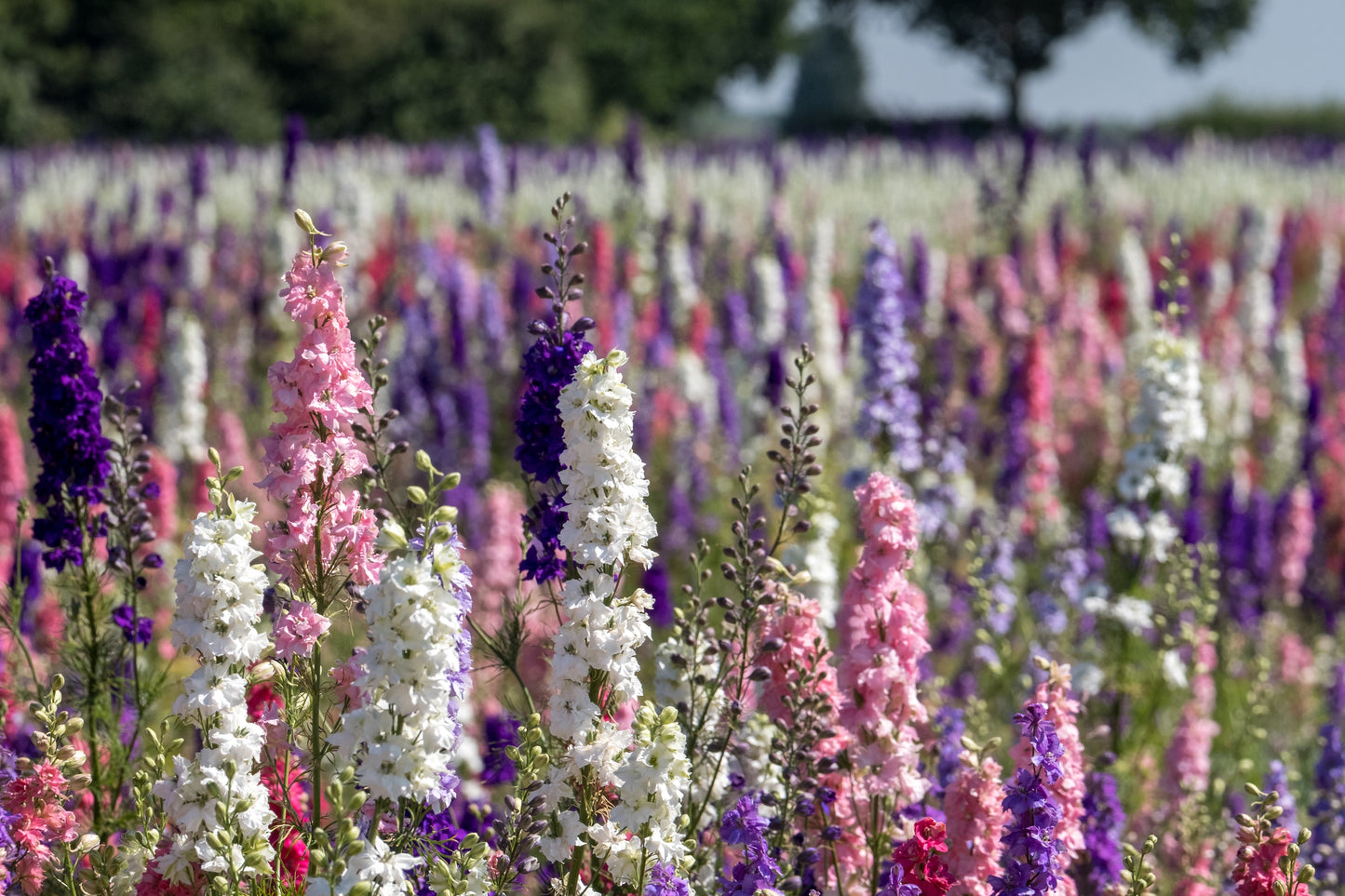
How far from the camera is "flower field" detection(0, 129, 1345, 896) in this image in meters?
2.99

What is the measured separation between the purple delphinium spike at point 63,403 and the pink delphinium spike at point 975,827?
2.50 m

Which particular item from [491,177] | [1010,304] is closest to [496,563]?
[1010,304]

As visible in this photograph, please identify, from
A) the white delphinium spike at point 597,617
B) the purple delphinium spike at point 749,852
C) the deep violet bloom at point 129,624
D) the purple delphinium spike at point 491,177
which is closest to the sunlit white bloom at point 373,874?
the white delphinium spike at point 597,617

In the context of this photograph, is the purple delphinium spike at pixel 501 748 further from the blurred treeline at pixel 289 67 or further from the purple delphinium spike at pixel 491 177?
the blurred treeline at pixel 289 67

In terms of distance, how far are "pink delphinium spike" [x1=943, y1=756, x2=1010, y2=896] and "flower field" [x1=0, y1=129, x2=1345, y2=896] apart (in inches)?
0.5

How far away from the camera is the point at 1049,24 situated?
126 ft

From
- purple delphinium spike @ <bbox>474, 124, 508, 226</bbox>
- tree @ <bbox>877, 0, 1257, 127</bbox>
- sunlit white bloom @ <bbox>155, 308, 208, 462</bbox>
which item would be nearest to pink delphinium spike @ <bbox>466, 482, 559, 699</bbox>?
sunlit white bloom @ <bbox>155, 308, 208, 462</bbox>

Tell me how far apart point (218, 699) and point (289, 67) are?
32.5 metres

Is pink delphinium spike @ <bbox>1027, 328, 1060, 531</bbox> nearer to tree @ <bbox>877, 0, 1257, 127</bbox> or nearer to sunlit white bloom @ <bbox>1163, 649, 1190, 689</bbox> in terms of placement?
sunlit white bloom @ <bbox>1163, 649, 1190, 689</bbox>

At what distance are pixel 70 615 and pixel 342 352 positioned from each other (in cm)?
161

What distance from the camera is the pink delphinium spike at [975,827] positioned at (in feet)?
10.6

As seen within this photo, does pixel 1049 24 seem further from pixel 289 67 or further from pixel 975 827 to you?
pixel 975 827

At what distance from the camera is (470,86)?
30328 millimetres

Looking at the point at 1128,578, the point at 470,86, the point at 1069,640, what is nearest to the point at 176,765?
the point at 1128,578
